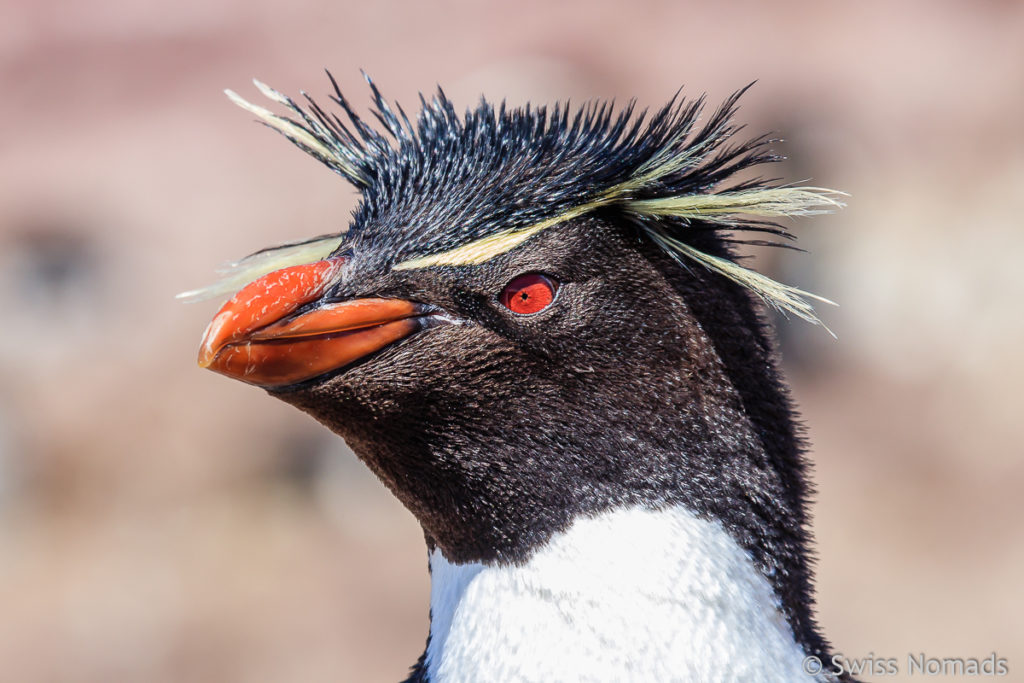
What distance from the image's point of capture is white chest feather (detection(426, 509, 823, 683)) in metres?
1.73

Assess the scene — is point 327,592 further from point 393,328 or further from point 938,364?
point 393,328

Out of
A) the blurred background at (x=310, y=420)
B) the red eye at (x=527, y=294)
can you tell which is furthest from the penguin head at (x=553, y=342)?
the blurred background at (x=310, y=420)

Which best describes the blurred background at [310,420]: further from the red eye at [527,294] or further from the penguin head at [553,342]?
the red eye at [527,294]

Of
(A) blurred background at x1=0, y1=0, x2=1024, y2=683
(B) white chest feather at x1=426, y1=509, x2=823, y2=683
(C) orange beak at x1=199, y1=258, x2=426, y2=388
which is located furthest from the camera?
(A) blurred background at x1=0, y1=0, x2=1024, y2=683

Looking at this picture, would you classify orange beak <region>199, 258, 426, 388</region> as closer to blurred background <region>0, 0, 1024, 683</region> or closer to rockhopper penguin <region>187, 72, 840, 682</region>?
rockhopper penguin <region>187, 72, 840, 682</region>

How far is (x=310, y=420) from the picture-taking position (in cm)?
629

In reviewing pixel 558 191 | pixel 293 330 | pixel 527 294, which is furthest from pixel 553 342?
pixel 293 330

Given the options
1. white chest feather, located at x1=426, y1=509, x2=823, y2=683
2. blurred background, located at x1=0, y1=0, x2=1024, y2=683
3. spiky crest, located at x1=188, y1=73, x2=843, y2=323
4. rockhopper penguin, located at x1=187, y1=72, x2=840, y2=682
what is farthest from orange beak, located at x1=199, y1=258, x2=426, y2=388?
blurred background, located at x1=0, y1=0, x2=1024, y2=683

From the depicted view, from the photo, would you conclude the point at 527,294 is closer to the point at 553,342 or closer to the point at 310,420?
the point at 553,342

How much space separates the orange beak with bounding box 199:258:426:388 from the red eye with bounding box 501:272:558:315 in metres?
0.17

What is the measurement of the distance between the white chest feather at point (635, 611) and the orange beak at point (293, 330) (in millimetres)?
492

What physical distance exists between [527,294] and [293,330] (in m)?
0.42

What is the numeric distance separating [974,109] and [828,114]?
96 cm

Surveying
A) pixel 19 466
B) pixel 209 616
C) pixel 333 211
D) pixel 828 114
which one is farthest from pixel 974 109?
pixel 19 466
